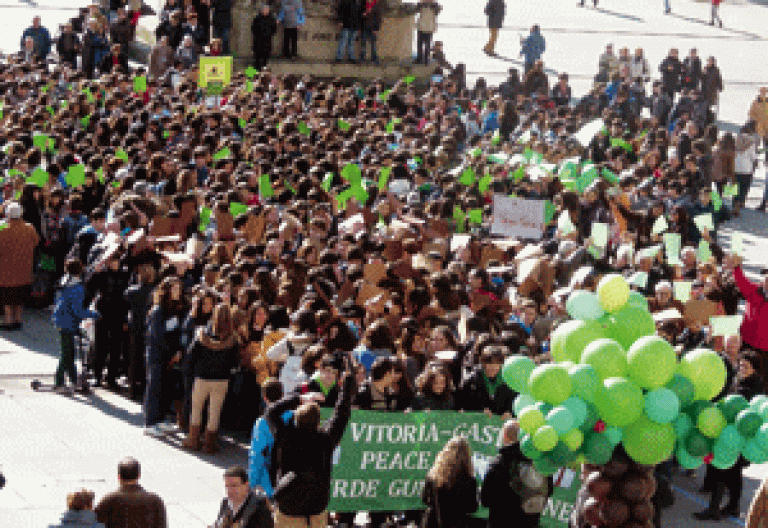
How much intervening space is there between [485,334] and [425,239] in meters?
4.11

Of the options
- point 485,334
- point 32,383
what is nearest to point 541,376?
point 485,334

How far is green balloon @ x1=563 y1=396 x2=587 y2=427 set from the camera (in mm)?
8367

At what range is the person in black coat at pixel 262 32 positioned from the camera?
1159 inches

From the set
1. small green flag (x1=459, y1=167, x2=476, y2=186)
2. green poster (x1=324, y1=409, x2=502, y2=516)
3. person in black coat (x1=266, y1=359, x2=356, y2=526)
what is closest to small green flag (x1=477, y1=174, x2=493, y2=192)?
small green flag (x1=459, y1=167, x2=476, y2=186)

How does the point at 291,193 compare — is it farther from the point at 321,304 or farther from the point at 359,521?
the point at 359,521

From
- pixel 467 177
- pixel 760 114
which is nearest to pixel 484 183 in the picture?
pixel 467 177

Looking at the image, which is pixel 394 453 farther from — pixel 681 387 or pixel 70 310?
pixel 70 310

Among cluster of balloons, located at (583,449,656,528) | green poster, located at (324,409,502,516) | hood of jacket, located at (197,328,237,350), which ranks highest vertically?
cluster of balloons, located at (583,449,656,528)

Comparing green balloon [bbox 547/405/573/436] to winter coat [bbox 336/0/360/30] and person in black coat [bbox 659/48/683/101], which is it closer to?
winter coat [bbox 336/0/360/30]

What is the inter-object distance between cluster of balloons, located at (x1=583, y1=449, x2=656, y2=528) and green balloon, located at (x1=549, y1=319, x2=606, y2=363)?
61 centimetres

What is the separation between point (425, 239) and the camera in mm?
16000

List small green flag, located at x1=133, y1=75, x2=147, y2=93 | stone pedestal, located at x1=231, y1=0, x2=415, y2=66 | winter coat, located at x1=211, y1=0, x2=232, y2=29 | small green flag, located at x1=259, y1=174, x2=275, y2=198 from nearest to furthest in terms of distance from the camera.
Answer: small green flag, located at x1=259, y1=174, x2=275, y2=198, small green flag, located at x1=133, y1=75, x2=147, y2=93, winter coat, located at x1=211, y1=0, x2=232, y2=29, stone pedestal, located at x1=231, y1=0, x2=415, y2=66

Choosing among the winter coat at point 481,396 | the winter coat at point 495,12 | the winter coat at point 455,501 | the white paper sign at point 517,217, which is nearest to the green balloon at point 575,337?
the winter coat at point 455,501

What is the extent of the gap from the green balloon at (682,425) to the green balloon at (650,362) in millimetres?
239
